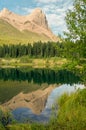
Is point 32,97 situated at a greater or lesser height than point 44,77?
greater

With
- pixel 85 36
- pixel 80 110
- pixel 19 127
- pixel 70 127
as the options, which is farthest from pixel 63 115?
pixel 85 36

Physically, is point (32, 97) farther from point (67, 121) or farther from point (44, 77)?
point (44, 77)

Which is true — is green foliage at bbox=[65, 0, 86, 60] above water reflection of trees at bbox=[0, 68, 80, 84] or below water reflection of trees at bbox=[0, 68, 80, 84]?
above

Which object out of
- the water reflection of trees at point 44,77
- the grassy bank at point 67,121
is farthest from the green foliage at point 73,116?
the water reflection of trees at point 44,77

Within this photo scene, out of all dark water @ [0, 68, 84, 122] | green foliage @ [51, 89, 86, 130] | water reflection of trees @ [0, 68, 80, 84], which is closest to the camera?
green foliage @ [51, 89, 86, 130]

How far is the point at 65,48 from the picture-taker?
29.5 meters

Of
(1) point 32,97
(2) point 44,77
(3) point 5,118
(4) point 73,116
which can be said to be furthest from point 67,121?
(2) point 44,77

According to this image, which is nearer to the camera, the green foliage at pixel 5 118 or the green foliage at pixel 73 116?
the green foliage at pixel 73 116

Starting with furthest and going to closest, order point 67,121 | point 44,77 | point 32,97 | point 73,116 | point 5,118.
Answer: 1. point 44,77
2. point 32,97
3. point 5,118
4. point 73,116
5. point 67,121

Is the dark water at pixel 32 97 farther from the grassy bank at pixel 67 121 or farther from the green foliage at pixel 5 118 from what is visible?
the grassy bank at pixel 67 121

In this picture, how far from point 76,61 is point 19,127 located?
32.1ft

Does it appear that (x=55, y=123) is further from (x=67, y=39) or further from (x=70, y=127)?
(x=67, y=39)

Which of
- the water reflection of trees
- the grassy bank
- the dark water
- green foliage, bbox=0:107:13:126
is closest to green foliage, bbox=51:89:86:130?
the grassy bank

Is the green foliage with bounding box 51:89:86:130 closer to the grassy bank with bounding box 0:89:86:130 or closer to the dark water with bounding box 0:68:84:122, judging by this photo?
the grassy bank with bounding box 0:89:86:130
